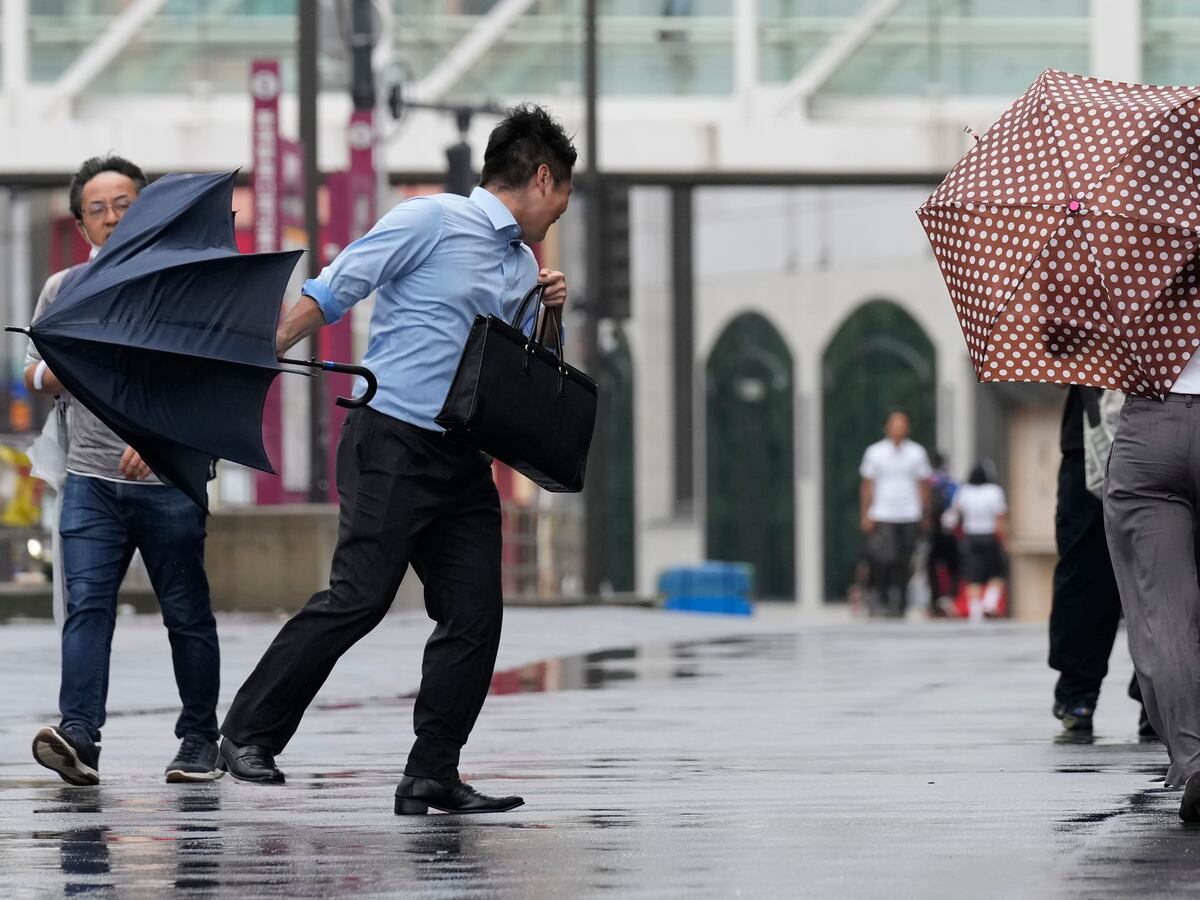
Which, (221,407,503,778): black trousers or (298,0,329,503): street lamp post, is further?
(298,0,329,503): street lamp post

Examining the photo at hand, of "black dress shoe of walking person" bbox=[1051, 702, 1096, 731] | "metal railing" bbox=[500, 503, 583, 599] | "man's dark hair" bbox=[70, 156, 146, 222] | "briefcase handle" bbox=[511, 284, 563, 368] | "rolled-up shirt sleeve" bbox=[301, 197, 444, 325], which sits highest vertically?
"man's dark hair" bbox=[70, 156, 146, 222]

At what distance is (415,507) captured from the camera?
270 inches

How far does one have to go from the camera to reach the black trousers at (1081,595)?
9680mm

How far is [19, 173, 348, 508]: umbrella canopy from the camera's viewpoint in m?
6.88

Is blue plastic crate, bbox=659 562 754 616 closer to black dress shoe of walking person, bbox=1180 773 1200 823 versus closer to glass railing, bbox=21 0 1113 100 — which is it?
glass railing, bbox=21 0 1113 100

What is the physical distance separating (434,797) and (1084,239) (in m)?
2.14

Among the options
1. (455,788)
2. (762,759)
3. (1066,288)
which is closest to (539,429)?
(455,788)

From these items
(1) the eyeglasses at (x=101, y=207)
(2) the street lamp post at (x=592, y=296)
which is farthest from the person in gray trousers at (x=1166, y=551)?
(2) the street lamp post at (x=592, y=296)

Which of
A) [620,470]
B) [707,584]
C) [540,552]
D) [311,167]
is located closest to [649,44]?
[540,552]

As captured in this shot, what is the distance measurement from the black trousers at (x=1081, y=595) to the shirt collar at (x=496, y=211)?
329cm

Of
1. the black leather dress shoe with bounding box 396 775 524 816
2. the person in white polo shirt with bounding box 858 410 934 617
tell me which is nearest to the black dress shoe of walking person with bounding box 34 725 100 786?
the black leather dress shoe with bounding box 396 775 524 816

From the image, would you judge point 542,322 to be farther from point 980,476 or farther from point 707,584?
point 707,584

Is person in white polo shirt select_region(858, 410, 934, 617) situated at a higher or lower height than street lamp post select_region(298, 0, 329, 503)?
lower

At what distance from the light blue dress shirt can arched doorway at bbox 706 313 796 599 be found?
40606 millimetres
